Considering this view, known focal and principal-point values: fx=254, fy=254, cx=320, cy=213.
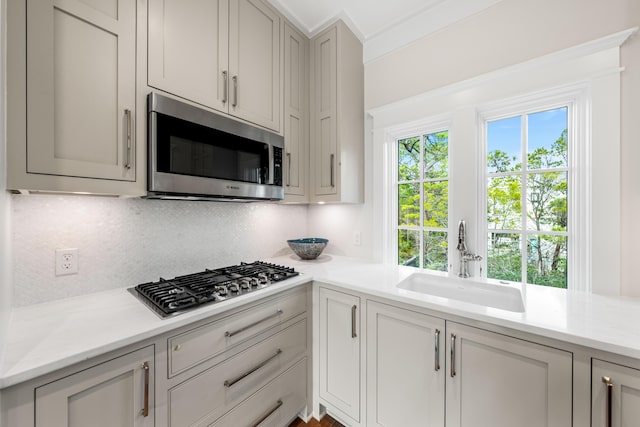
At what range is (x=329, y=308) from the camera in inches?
58.9

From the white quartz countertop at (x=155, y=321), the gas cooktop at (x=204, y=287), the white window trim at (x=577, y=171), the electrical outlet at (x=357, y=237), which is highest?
the white window trim at (x=577, y=171)

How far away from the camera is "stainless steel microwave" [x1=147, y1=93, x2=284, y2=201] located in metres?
1.12

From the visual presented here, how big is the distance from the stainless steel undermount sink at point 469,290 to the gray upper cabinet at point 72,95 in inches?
59.1

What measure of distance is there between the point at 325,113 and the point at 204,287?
1409mm

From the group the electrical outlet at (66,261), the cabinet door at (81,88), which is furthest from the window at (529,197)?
the electrical outlet at (66,261)

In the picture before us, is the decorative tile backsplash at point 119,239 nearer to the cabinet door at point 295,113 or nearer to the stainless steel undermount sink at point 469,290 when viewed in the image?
the cabinet door at point 295,113

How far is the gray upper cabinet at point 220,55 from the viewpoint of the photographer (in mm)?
1184

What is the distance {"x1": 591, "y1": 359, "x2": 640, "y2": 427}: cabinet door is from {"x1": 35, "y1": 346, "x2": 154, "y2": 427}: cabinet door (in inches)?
58.8

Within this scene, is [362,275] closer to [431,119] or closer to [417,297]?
[417,297]

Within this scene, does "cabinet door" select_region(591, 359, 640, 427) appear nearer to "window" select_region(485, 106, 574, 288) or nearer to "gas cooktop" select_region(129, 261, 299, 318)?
"window" select_region(485, 106, 574, 288)

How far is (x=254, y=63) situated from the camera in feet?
5.19

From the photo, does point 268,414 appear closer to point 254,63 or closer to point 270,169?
point 270,169

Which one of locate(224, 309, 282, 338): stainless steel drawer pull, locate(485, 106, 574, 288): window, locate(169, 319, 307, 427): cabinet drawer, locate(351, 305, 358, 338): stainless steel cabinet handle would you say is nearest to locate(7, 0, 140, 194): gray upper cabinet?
locate(224, 309, 282, 338): stainless steel drawer pull

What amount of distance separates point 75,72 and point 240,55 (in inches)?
32.3
